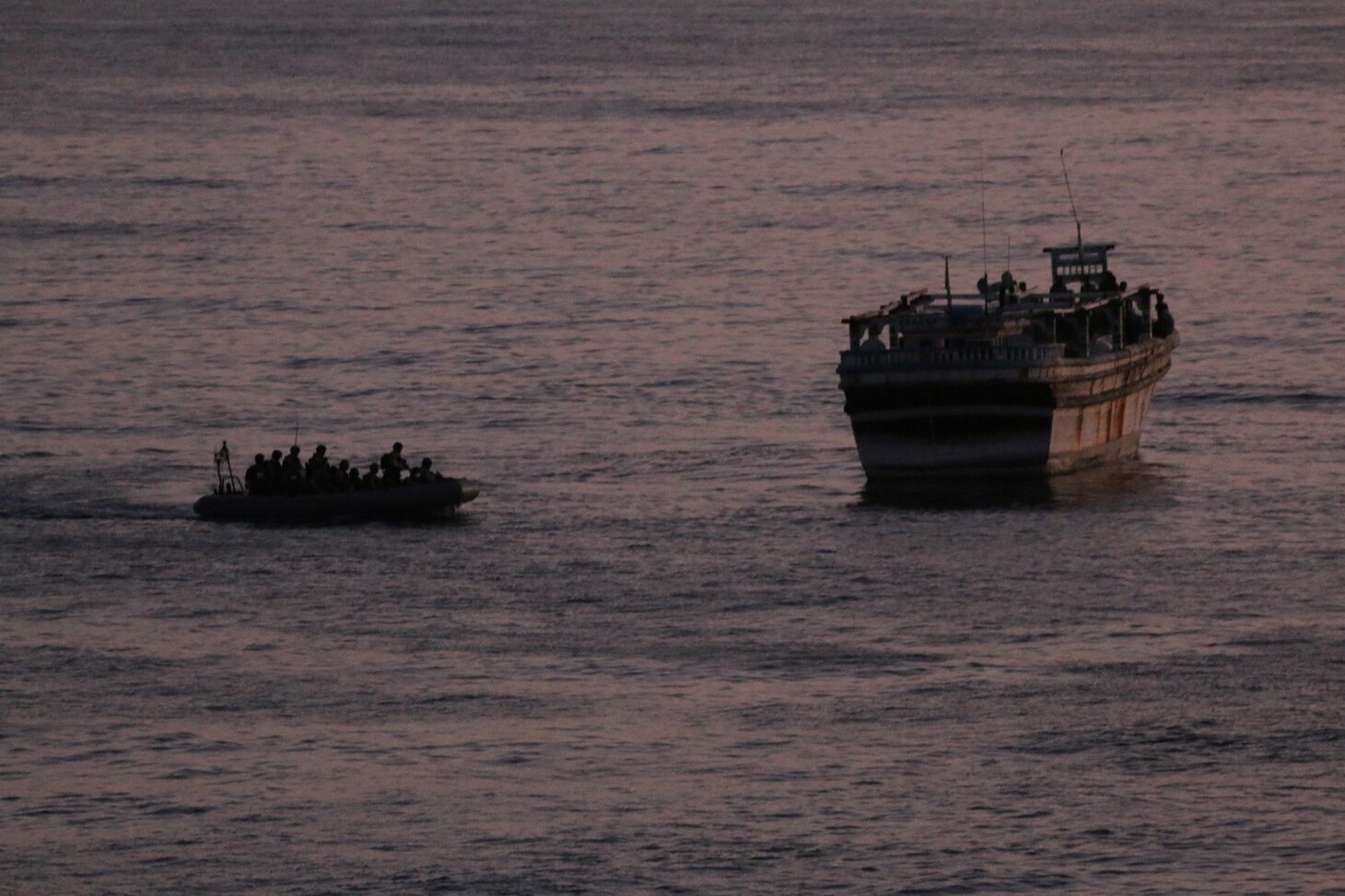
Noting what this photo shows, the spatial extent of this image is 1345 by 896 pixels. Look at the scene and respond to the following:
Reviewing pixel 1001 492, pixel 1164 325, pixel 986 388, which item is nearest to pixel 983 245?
pixel 1164 325

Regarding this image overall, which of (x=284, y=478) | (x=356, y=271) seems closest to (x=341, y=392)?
(x=284, y=478)

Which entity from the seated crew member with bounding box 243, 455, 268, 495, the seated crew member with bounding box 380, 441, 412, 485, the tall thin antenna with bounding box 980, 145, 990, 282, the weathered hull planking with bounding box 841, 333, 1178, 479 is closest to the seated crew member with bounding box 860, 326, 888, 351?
the weathered hull planking with bounding box 841, 333, 1178, 479

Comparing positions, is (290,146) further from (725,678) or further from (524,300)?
(725,678)

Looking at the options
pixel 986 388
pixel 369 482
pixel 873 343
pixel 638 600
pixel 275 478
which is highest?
pixel 873 343

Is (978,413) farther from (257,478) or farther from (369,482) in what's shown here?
(257,478)

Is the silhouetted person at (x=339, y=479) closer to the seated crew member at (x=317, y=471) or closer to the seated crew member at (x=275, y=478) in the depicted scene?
the seated crew member at (x=317, y=471)

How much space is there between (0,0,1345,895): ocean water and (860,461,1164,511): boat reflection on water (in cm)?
20

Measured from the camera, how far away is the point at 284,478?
231ft

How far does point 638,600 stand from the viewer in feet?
207

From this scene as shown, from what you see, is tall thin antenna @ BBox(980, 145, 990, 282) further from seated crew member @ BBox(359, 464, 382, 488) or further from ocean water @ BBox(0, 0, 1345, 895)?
seated crew member @ BBox(359, 464, 382, 488)

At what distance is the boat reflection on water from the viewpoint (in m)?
72.1

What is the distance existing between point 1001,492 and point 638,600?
12.7 meters

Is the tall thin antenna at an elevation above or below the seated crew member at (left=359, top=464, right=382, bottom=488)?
above

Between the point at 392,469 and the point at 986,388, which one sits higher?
the point at 986,388
